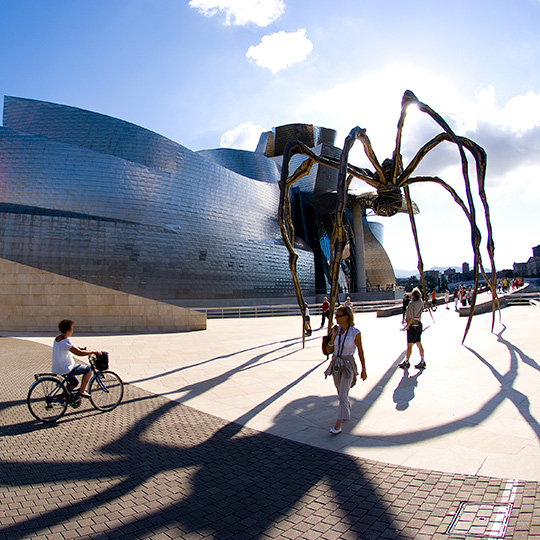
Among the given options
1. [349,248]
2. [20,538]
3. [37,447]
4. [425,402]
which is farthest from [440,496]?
[349,248]

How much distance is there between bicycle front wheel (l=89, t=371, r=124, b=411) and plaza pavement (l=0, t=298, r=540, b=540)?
20 cm

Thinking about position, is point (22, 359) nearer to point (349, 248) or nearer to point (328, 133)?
point (349, 248)

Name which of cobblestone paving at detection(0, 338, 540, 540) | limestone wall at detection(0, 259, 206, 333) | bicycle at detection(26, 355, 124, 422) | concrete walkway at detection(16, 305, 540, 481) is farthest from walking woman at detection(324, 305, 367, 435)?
limestone wall at detection(0, 259, 206, 333)

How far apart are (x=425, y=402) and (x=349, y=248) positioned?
39203 mm

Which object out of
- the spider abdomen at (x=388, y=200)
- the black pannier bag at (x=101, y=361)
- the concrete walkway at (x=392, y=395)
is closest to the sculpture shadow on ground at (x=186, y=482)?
the concrete walkway at (x=392, y=395)

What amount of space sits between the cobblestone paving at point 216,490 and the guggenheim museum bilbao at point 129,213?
2102cm

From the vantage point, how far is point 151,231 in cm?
2512

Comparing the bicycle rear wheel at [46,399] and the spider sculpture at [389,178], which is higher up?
the spider sculpture at [389,178]

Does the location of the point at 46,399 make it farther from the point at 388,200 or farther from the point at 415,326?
the point at 388,200

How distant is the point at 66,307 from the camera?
1463cm

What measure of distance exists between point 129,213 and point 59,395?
21.5 m

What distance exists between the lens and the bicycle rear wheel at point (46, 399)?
4.66 meters

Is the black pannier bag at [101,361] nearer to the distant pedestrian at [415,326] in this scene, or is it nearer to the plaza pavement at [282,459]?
the plaza pavement at [282,459]

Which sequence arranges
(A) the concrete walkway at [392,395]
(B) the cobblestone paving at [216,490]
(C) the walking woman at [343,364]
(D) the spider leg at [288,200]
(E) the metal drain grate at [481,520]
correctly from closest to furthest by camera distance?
(E) the metal drain grate at [481,520] → (B) the cobblestone paving at [216,490] → (A) the concrete walkway at [392,395] → (C) the walking woman at [343,364] → (D) the spider leg at [288,200]
